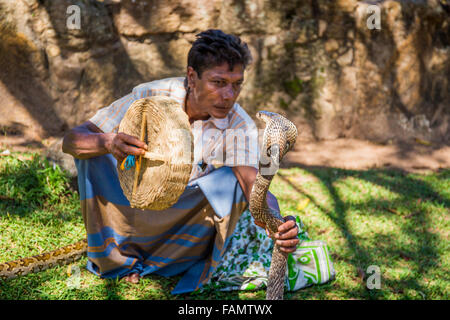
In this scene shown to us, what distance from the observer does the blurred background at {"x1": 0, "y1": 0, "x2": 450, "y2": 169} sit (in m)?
5.95

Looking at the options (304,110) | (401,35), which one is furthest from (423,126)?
(304,110)

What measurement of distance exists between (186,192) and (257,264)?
755 mm

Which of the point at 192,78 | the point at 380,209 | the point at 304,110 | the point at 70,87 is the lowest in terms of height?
the point at 380,209

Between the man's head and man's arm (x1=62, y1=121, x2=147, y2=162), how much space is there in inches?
27.7

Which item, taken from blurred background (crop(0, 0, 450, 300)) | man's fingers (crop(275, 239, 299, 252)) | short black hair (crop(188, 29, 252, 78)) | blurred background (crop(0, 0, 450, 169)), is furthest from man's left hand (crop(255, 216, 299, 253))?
blurred background (crop(0, 0, 450, 169))

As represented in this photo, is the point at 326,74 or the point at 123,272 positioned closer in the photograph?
the point at 123,272

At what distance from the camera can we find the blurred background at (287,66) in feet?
19.5

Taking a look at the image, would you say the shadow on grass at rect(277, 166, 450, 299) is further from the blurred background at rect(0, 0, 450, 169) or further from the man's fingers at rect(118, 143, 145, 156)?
the man's fingers at rect(118, 143, 145, 156)

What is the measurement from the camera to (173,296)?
3.12 meters

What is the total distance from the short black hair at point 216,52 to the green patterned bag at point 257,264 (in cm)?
120

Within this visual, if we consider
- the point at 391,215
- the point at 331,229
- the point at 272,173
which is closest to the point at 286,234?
the point at 272,173

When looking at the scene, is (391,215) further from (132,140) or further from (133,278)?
(132,140)
